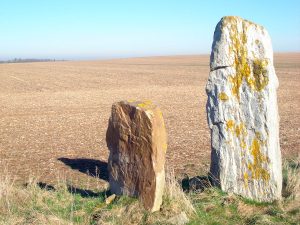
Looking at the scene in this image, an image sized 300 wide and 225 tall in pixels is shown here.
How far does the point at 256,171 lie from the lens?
6266 millimetres

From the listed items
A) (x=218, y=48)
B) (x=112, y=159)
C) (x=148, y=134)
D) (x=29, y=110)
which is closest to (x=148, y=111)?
(x=148, y=134)

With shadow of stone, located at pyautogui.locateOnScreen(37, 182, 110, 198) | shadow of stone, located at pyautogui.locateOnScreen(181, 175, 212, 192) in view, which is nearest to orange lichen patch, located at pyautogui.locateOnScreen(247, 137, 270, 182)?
shadow of stone, located at pyautogui.locateOnScreen(181, 175, 212, 192)

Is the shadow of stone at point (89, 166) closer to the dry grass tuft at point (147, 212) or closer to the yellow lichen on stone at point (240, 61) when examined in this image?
the dry grass tuft at point (147, 212)

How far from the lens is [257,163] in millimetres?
6246

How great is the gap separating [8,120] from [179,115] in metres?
6.62

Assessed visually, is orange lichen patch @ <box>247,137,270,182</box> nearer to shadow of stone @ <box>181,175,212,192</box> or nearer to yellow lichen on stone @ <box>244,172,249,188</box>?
yellow lichen on stone @ <box>244,172,249,188</box>

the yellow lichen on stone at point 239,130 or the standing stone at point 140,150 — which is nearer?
the standing stone at point 140,150

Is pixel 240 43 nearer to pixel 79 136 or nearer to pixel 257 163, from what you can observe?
pixel 257 163

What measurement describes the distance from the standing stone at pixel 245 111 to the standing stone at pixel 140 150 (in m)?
1.11

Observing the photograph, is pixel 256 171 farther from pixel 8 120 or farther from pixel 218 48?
pixel 8 120

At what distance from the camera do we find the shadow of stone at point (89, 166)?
28.5ft

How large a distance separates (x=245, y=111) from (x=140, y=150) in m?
1.78

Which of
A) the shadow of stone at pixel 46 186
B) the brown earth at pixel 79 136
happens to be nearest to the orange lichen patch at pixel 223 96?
the brown earth at pixel 79 136

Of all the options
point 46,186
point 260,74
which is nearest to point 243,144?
point 260,74
